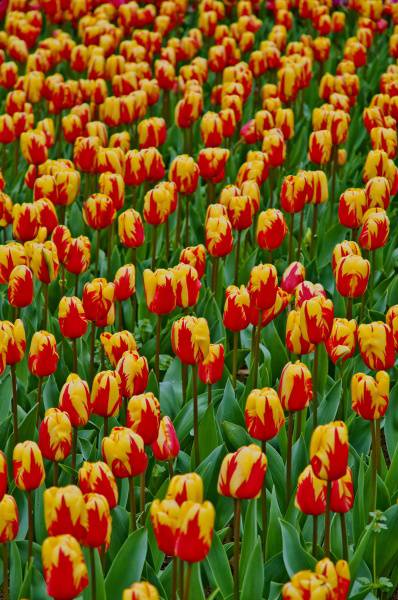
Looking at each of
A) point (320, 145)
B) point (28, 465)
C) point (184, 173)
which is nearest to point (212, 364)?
point (28, 465)

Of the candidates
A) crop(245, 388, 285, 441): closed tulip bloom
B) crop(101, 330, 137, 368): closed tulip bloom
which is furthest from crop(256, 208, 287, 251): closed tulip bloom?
crop(245, 388, 285, 441): closed tulip bloom

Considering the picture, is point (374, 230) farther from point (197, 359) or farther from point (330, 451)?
point (330, 451)

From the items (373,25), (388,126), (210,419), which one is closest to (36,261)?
(210,419)

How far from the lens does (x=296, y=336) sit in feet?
10.5

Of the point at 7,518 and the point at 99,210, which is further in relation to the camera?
the point at 99,210

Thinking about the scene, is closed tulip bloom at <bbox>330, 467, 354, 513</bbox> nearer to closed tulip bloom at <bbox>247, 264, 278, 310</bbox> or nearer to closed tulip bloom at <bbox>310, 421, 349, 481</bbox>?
closed tulip bloom at <bbox>310, 421, 349, 481</bbox>

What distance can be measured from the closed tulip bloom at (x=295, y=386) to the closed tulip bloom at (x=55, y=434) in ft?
1.89

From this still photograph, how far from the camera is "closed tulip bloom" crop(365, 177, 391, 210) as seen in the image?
4.28 meters

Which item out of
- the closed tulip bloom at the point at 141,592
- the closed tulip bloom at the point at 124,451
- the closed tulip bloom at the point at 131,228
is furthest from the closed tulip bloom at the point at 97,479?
the closed tulip bloom at the point at 131,228

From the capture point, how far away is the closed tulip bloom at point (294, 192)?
14.1ft

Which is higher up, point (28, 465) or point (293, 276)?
point (293, 276)

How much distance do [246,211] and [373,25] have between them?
12.3 feet

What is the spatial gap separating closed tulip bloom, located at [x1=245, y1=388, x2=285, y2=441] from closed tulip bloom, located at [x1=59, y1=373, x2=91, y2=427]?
43 centimetres

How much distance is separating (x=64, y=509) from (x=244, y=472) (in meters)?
0.42
